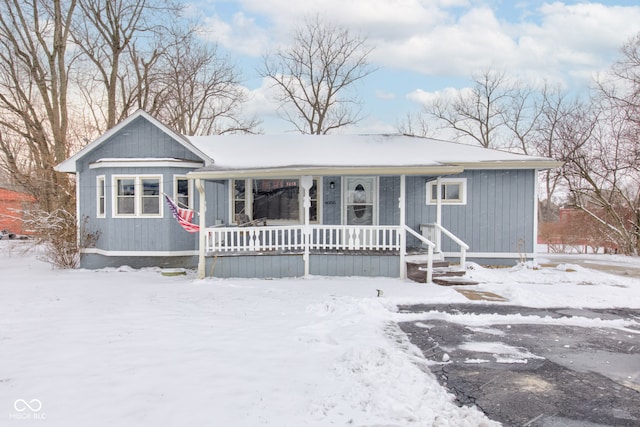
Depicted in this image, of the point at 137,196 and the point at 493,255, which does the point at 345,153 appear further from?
the point at 137,196

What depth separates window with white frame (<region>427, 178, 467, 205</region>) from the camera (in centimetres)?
1128

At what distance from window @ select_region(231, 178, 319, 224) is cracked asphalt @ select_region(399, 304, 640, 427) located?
19.7ft

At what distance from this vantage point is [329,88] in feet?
90.4

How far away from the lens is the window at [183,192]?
1140cm

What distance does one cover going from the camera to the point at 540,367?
172 inches

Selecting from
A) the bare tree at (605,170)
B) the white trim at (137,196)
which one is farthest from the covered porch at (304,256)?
the bare tree at (605,170)

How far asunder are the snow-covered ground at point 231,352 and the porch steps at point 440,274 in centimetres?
47

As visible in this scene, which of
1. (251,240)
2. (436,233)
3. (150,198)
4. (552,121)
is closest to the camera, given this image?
(251,240)

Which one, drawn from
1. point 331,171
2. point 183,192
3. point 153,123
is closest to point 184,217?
point 183,192

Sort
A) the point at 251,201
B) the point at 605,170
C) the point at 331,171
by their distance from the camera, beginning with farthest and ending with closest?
the point at 605,170
the point at 251,201
the point at 331,171

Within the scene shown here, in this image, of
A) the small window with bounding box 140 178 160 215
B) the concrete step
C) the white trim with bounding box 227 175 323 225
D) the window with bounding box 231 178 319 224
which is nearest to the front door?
the white trim with bounding box 227 175 323 225

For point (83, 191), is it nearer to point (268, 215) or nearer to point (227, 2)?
point (268, 215)

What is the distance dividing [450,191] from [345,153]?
3231mm

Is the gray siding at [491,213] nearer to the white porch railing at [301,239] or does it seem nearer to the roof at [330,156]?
the roof at [330,156]
